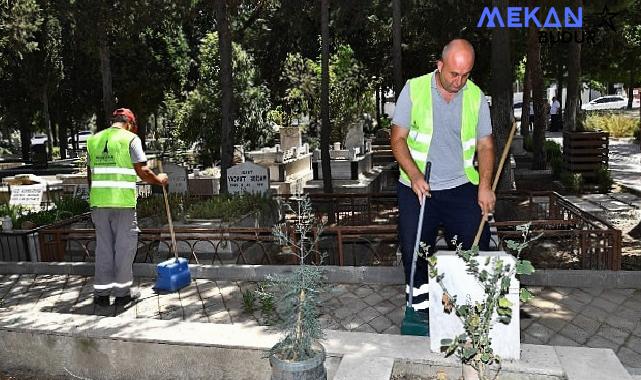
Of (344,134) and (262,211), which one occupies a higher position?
(344,134)

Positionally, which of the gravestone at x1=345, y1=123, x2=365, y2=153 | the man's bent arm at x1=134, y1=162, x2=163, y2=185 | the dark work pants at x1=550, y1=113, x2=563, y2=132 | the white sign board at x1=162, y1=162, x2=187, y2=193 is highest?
the dark work pants at x1=550, y1=113, x2=563, y2=132

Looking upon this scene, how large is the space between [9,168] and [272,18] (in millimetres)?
16552

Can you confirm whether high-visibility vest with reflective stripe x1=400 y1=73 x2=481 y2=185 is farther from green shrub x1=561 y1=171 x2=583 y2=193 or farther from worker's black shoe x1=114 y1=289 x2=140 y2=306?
green shrub x1=561 y1=171 x2=583 y2=193

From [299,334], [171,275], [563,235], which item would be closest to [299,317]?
[299,334]

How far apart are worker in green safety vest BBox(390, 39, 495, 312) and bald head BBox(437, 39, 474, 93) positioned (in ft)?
0.51

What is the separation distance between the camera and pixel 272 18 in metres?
26.0

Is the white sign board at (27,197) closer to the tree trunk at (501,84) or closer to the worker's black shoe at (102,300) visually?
the worker's black shoe at (102,300)

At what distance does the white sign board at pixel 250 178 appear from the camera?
37.1ft

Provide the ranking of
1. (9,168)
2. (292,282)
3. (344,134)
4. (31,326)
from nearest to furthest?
(292,282) < (31,326) < (344,134) < (9,168)

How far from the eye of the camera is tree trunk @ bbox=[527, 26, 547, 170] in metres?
16.7

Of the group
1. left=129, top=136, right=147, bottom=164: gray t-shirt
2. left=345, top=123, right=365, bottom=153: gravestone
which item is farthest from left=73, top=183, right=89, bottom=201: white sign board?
left=345, top=123, right=365, bottom=153: gravestone

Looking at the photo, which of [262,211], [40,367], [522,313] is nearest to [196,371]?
[40,367]

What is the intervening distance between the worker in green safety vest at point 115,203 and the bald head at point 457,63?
126 inches

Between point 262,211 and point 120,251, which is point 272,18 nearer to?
point 262,211
